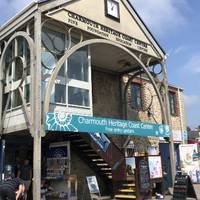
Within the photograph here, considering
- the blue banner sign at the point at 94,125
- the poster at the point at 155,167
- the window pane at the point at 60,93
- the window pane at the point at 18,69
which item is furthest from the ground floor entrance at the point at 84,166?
the window pane at the point at 18,69

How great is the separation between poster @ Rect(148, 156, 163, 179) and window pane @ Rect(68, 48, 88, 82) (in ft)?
13.4

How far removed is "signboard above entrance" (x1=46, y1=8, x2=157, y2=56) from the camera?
11913 millimetres

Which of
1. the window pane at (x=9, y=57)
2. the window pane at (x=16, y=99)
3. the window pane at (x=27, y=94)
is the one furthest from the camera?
the window pane at (x=9, y=57)

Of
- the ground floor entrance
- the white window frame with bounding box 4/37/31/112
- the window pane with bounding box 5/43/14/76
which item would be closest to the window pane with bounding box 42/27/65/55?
the white window frame with bounding box 4/37/31/112

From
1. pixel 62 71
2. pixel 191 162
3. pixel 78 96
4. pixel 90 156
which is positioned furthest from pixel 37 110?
pixel 191 162

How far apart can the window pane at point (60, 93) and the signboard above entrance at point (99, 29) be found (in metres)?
2.29

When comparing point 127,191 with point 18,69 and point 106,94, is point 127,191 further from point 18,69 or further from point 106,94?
point 18,69

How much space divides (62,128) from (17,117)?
6.81ft

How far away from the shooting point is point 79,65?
1265 centimetres

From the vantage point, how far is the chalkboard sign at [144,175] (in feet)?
41.7

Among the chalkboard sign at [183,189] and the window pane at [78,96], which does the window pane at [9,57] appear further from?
the chalkboard sign at [183,189]

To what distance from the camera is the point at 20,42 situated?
40.0 ft

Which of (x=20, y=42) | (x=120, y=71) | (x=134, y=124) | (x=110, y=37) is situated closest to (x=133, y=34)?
(x=110, y=37)

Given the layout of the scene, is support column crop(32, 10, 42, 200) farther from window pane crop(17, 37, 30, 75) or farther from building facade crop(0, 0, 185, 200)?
window pane crop(17, 37, 30, 75)
